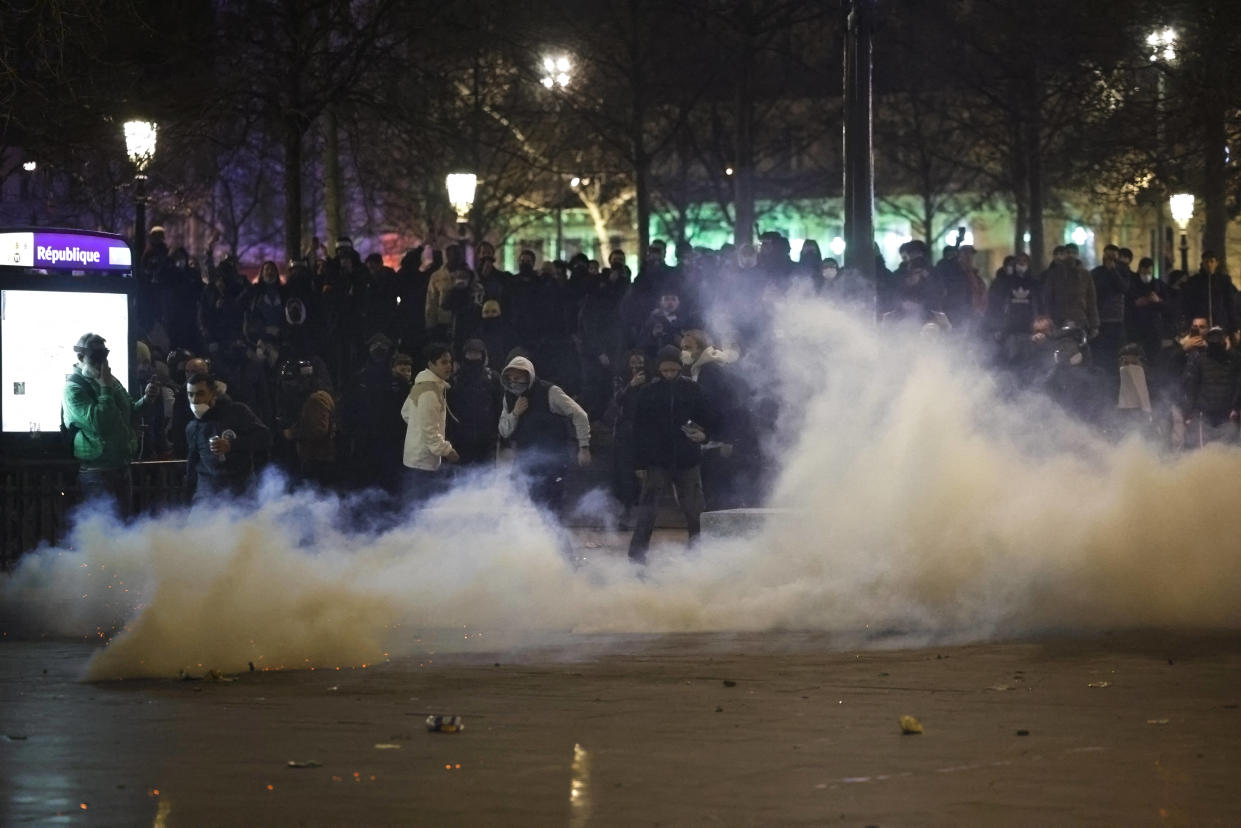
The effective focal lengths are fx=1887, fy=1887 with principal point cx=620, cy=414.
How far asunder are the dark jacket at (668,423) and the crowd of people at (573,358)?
2 cm

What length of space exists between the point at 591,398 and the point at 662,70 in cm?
1357

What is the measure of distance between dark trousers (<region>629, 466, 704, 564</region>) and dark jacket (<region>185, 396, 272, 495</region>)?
3100mm

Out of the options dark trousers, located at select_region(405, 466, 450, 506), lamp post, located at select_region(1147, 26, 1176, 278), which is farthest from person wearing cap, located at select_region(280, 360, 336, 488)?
lamp post, located at select_region(1147, 26, 1176, 278)

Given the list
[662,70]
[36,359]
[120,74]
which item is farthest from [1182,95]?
[36,359]

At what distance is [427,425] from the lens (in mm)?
15305

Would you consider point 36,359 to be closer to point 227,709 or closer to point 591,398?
point 591,398

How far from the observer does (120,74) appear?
901 inches

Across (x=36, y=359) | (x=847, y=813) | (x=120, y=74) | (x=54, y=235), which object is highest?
(x=120, y=74)

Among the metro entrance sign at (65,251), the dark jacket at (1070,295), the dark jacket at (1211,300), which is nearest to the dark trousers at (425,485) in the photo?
the metro entrance sign at (65,251)

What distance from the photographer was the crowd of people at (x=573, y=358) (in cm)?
1533

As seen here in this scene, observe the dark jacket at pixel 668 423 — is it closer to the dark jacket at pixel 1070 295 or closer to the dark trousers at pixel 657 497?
the dark trousers at pixel 657 497

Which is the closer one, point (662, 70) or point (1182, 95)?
point (1182, 95)

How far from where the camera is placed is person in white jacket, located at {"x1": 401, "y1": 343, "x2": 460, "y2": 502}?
→ 15312 millimetres

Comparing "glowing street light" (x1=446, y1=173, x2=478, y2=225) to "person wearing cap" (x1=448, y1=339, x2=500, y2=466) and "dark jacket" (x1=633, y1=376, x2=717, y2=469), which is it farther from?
"dark jacket" (x1=633, y1=376, x2=717, y2=469)
